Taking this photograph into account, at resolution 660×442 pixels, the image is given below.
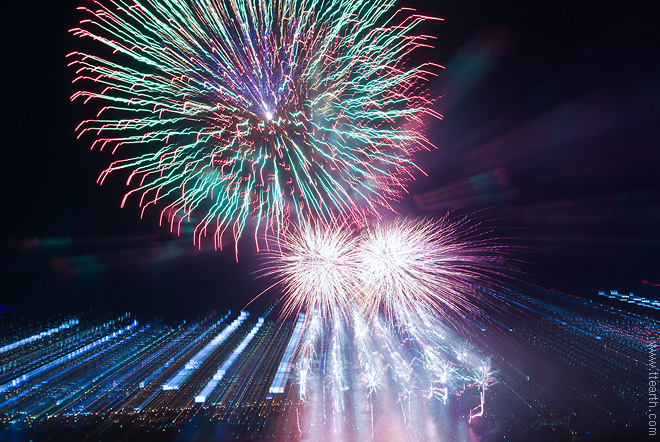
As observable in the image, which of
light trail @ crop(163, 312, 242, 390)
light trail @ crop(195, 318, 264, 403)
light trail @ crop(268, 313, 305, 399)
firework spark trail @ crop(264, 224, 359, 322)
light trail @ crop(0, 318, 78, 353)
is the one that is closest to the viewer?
light trail @ crop(195, 318, 264, 403)

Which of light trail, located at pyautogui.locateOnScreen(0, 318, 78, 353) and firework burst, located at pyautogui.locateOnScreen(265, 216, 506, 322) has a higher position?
firework burst, located at pyautogui.locateOnScreen(265, 216, 506, 322)

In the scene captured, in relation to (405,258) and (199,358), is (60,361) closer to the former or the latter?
(199,358)

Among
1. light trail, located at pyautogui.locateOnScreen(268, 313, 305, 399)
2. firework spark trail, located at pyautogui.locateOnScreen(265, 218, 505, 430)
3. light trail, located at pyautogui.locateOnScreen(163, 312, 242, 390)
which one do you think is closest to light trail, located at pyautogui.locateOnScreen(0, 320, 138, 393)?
light trail, located at pyautogui.locateOnScreen(163, 312, 242, 390)

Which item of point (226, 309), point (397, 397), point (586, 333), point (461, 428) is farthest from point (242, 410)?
point (226, 309)

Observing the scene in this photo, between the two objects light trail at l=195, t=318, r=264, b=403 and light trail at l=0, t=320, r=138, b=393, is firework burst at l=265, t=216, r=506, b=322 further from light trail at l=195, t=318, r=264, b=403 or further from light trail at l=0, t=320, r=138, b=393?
light trail at l=0, t=320, r=138, b=393

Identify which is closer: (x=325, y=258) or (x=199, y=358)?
(x=325, y=258)

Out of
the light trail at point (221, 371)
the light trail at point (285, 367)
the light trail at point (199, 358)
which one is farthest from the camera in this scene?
the light trail at point (199, 358)

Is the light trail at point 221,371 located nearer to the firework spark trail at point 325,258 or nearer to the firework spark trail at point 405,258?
the firework spark trail at point 325,258

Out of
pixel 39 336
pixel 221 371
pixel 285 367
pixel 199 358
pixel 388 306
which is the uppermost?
pixel 388 306

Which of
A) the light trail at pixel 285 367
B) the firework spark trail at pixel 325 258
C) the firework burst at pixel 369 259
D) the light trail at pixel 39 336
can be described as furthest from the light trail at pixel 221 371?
the light trail at pixel 39 336

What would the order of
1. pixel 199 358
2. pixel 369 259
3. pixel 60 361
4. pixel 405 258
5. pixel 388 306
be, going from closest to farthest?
pixel 369 259 → pixel 405 258 → pixel 388 306 → pixel 199 358 → pixel 60 361

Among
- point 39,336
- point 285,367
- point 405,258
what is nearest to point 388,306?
point 405,258

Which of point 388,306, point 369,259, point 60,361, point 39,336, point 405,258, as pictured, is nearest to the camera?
point 369,259
